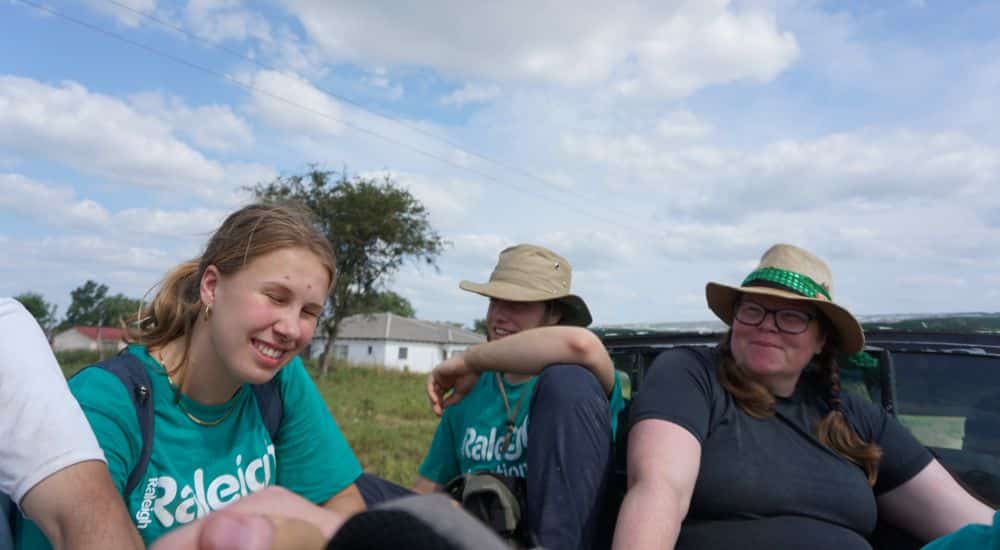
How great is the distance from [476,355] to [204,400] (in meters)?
0.89

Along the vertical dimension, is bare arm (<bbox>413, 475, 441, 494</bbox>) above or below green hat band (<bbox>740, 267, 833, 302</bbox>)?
below

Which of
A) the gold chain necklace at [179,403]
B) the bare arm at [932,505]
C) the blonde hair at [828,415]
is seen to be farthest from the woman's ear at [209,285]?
the bare arm at [932,505]

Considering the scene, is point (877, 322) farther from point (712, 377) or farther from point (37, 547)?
point (37, 547)

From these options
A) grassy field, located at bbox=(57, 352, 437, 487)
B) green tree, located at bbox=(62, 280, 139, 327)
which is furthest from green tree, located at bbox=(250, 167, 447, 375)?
green tree, located at bbox=(62, 280, 139, 327)

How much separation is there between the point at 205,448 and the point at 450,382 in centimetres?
95

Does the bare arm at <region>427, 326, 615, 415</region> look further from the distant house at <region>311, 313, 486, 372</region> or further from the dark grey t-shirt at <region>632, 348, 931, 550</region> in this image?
the distant house at <region>311, 313, 486, 372</region>

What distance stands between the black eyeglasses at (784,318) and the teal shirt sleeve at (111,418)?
5.98ft

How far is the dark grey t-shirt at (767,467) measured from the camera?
2.19 meters

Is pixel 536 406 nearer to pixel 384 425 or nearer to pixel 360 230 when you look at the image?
pixel 384 425

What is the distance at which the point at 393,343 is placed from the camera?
54.9 m

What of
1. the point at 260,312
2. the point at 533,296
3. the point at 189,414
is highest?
the point at 533,296

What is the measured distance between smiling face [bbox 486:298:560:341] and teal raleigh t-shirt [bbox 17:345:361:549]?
90 cm

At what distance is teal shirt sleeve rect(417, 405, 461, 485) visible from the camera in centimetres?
288

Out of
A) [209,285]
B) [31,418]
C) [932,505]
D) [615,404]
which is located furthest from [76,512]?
[932,505]
